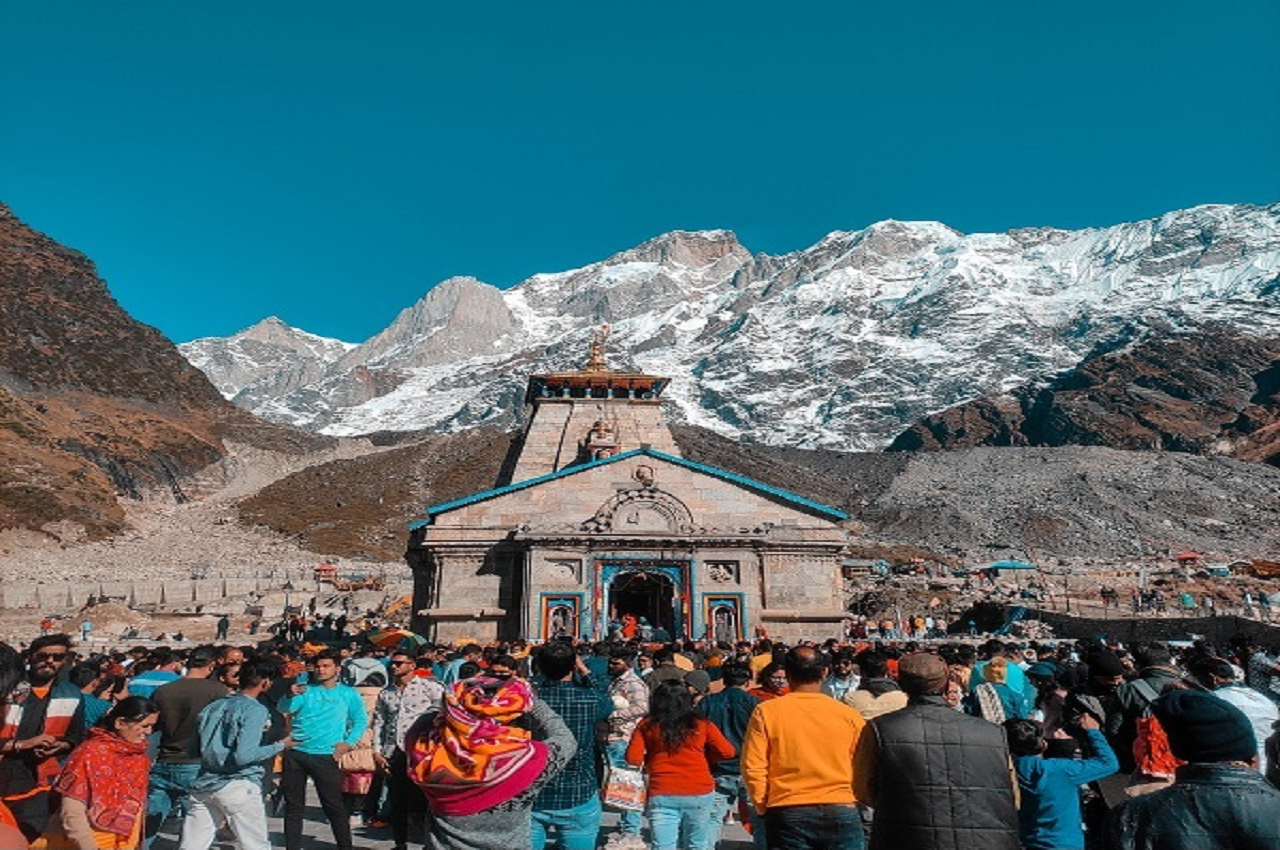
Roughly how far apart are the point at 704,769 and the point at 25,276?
13198 centimetres

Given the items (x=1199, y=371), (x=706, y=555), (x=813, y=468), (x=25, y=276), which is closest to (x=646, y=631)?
(x=706, y=555)

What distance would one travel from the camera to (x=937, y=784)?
3.85 metres

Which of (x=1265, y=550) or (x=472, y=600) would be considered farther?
(x=1265, y=550)

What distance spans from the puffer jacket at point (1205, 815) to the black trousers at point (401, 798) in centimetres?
476

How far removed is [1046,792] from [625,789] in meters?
2.94

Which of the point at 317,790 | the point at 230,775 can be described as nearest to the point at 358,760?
the point at 317,790

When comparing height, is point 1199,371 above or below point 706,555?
above

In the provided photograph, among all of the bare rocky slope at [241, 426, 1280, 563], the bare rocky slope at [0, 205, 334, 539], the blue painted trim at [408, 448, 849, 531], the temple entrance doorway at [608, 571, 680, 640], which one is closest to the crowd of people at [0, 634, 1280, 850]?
the temple entrance doorway at [608, 571, 680, 640]

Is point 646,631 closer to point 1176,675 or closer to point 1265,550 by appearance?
point 1176,675

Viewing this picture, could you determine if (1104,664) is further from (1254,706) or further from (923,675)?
A: (923,675)

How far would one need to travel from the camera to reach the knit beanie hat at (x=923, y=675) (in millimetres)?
4016

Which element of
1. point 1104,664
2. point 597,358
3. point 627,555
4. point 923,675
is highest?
point 597,358

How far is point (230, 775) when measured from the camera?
575cm

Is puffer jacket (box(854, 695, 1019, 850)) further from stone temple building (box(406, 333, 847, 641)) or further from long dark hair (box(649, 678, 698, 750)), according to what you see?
stone temple building (box(406, 333, 847, 641))
